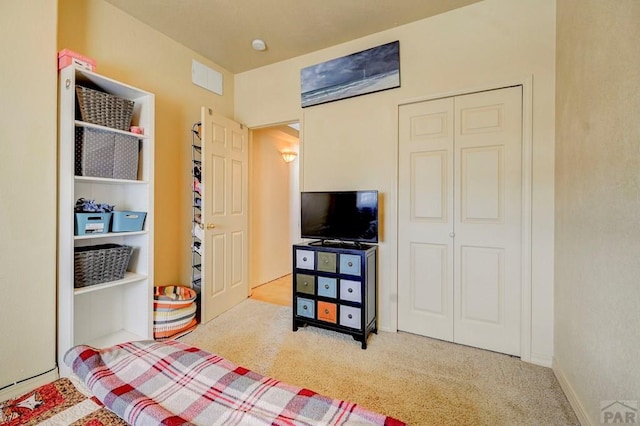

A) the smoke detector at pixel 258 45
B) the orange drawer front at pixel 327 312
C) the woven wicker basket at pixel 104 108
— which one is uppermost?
the smoke detector at pixel 258 45

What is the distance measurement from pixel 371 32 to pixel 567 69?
5.27ft

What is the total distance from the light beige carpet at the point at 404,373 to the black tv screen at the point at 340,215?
915 millimetres

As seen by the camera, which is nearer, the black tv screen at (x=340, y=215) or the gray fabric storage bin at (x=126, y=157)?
the gray fabric storage bin at (x=126, y=157)

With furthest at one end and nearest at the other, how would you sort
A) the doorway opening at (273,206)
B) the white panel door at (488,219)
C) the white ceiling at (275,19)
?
1. the doorway opening at (273,206)
2. the white ceiling at (275,19)
3. the white panel door at (488,219)

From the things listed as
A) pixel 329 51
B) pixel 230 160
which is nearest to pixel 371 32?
pixel 329 51

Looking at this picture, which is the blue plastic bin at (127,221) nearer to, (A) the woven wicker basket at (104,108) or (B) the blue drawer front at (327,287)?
(A) the woven wicker basket at (104,108)

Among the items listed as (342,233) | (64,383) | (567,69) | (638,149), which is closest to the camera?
(64,383)

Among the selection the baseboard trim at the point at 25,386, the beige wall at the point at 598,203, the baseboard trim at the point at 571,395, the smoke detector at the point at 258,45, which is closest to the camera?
the beige wall at the point at 598,203

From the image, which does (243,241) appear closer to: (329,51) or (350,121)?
(350,121)

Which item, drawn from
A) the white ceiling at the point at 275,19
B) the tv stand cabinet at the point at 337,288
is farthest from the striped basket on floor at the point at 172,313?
the white ceiling at the point at 275,19

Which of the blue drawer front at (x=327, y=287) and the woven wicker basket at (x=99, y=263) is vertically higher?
the woven wicker basket at (x=99, y=263)

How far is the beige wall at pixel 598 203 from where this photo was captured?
3.70 feet

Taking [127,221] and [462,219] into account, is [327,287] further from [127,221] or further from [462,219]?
[127,221]

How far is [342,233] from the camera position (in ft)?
8.44
